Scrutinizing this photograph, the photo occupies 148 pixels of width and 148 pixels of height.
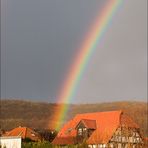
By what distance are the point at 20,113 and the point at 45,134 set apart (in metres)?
81.4

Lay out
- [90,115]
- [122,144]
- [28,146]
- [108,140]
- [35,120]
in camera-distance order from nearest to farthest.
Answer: [28,146] < [108,140] < [122,144] < [90,115] < [35,120]

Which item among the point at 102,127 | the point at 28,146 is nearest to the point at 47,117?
the point at 102,127

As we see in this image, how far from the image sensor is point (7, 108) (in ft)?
504

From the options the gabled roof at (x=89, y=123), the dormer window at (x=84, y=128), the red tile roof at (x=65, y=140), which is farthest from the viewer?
the gabled roof at (x=89, y=123)

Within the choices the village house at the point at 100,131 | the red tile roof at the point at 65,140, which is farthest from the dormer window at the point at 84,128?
the red tile roof at the point at 65,140

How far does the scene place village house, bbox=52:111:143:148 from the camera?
5462 centimetres

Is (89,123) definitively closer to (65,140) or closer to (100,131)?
(100,131)

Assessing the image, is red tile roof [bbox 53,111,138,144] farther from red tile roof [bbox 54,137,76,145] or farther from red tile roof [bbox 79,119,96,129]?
red tile roof [bbox 54,137,76,145]

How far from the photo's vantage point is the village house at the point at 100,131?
5462 centimetres

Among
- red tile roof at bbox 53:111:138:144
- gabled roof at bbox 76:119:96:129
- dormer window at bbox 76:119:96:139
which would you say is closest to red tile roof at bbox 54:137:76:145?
red tile roof at bbox 53:111:138:144

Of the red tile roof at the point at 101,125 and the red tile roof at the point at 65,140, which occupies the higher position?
the red tile roof at the point at 101,125

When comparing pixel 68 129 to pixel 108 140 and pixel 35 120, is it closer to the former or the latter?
pixel 108 140

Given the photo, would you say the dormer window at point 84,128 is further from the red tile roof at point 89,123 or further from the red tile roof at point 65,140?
the red tile roof at point 65,140

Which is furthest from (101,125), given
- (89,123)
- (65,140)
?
(65,140)
